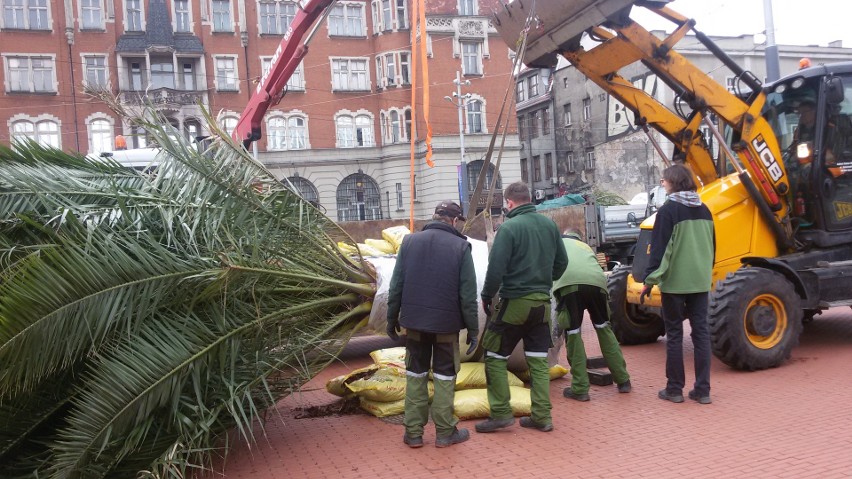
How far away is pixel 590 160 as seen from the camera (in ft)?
158

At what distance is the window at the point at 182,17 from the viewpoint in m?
40.4

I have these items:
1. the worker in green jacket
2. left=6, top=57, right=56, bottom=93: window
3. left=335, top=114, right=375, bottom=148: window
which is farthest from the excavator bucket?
left=6, top=57, right=56, bottom=93: window

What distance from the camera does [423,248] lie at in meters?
5.25

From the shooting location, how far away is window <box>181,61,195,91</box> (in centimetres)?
4047

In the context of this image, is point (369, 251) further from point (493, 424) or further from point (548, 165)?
point (548, 165)

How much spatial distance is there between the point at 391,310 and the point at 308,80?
1504 inches

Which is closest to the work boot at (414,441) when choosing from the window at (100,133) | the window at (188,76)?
the window at (100,133)

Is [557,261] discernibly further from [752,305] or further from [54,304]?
[54,304]

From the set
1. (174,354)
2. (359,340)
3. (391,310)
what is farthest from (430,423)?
(359,340)

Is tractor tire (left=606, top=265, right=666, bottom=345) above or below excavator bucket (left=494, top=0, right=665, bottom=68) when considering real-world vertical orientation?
below

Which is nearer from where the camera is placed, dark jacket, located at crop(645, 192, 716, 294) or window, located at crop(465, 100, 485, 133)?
dark jacket, located at crop(645, 192, 716, 294)

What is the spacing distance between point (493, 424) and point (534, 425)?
0.33 meters

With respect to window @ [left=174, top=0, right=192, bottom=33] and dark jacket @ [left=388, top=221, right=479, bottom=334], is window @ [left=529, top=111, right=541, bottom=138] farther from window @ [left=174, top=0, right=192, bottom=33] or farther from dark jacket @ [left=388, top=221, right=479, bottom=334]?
dark jacket @ [left=388, top=221, right=479, bottom=334]

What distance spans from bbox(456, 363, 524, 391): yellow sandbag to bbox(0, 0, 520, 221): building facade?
Answer: 32.4 meters
